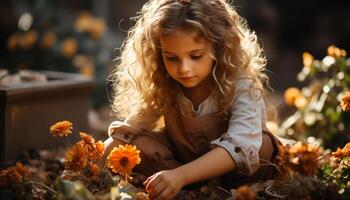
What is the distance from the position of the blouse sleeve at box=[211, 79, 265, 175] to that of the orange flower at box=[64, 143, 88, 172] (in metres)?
0.55

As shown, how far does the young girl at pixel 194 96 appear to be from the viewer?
2.68 metres

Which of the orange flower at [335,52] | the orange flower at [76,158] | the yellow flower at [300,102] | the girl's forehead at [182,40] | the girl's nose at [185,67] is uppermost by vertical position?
the girl's forehead at [182,40]

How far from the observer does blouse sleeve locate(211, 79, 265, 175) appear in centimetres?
266

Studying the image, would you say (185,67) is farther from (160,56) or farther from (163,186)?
(163,186)

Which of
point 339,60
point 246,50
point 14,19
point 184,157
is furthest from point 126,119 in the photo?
point 14,19

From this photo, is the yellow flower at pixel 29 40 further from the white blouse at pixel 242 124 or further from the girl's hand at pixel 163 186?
the girl's hand at pixel 163 186

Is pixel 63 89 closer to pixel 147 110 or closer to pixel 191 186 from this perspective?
pixel 147 110

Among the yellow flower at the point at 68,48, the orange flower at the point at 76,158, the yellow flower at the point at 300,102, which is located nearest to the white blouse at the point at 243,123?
the orange flower at the point at 76,158

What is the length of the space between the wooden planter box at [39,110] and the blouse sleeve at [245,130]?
116 centimetres

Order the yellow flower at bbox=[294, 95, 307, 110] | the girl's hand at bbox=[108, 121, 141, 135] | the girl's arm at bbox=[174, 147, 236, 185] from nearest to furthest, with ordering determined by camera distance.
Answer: the girl's arm at bbox=[174, 147, 236, 185], the girl's hand at bbox=[108, 121, 141, 135], the yellow flower at bbox=[294, 95, 307, 110]

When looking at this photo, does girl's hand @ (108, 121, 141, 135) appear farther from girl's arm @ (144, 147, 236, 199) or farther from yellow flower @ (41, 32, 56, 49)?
yellow flower @ (41, 32, 56, 49)

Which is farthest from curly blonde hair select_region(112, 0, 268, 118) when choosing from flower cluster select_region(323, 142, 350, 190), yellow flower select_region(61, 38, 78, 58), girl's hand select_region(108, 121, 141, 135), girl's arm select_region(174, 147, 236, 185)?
yellow flower select_region(61, 38, 78, 58)

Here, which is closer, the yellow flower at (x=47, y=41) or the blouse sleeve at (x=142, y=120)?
the blouse sleeve at (x=142, y=120)

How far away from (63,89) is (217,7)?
1316mm
